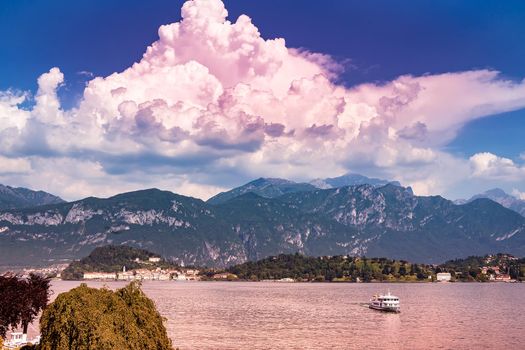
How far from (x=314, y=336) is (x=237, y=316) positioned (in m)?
49.5

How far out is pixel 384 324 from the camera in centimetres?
15525

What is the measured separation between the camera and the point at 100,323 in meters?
43.6

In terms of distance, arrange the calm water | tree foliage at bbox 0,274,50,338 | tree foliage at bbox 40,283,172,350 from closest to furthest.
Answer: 1. tree foliage at bbox 40,283,172,350
2. tree foliage at bbox 0,274,50,338
3. the calm water

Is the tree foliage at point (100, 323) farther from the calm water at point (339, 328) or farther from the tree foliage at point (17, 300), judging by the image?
the calm water at point (339, 328)

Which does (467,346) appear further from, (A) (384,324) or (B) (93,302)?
(B) (93,302)

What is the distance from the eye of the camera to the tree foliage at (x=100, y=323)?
4316 cm

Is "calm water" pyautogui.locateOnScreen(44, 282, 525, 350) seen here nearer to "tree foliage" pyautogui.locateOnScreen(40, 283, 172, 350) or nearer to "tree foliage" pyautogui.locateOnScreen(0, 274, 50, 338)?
"tree foliage" pyautogui.locateOnScreen(0, 274, 50, 338)

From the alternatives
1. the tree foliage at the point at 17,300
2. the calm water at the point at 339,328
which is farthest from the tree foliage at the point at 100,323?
the calm water at the point at 339,328

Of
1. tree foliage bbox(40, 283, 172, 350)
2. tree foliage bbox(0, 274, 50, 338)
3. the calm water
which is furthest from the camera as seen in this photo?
the calm water

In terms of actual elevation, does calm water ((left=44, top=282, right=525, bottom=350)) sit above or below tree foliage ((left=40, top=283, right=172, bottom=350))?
below

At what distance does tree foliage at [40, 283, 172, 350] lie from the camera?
43156 mm

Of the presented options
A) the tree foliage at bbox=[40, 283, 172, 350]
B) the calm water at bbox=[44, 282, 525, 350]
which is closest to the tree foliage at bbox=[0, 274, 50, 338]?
the calm water at bbox=[44, 282, 525, 350]

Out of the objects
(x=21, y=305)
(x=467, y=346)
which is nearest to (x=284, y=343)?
(x=467, y=346)

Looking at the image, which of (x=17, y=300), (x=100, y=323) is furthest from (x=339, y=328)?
(x=100, y=323)
